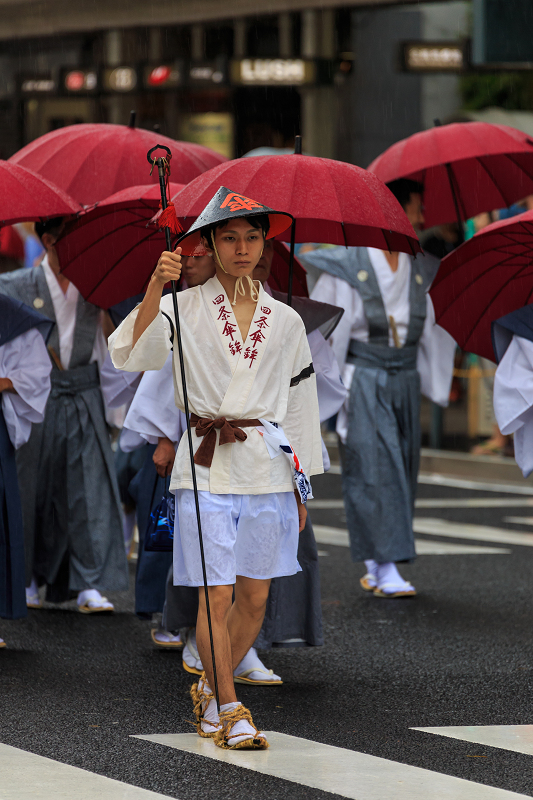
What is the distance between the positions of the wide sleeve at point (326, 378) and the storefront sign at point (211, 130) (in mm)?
12418

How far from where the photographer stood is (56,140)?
6.69 metres

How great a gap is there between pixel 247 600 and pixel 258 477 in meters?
0.44

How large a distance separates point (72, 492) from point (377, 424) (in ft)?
5.31

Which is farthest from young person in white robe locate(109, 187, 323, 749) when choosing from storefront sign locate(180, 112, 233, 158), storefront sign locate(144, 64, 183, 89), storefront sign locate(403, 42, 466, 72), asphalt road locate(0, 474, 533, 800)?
storefront sign locate(180, 112, 233, 158)

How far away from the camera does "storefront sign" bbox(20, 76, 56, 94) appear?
16.0 m

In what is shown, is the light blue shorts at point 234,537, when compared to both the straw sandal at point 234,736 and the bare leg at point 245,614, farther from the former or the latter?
the straw sandal at point 234,736

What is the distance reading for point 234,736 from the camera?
159 inches

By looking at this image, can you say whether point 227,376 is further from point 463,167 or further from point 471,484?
point 471,484

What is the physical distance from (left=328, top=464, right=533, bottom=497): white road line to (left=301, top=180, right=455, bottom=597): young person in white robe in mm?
3431

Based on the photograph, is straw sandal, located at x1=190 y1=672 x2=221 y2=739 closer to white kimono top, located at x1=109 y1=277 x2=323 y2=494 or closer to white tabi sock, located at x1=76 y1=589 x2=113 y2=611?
white kimono top, located at x1=109 y1=277 x2=323 y2=494

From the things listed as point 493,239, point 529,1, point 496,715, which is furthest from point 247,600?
point 529,1

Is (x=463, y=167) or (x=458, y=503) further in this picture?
(x=458, y=503)

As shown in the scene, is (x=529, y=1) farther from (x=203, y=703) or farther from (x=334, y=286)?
(x=203, y=703)

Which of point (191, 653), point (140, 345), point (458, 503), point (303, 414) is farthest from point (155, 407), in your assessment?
point (458, 503)
